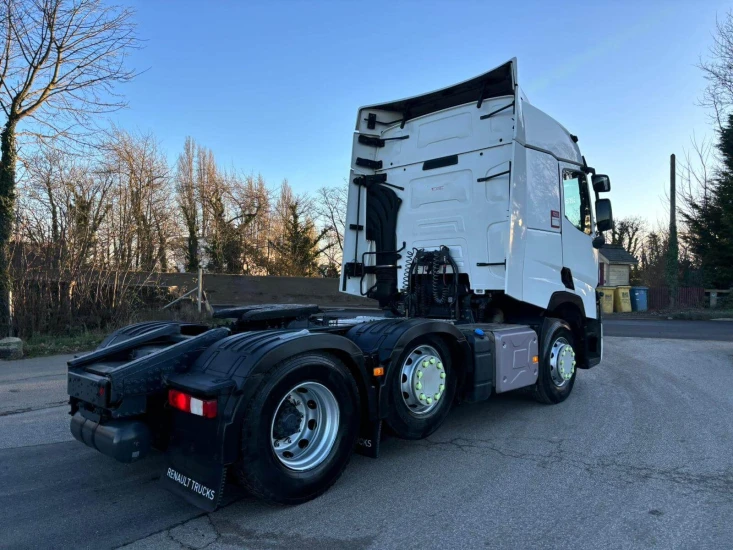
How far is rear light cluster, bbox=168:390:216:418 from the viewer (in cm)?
306

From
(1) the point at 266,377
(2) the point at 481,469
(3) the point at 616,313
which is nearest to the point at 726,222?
(3) the point at 616,313

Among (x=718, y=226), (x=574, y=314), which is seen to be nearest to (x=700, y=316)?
(x=718, y=226)

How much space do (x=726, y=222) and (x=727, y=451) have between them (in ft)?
87.4

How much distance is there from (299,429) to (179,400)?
843 millimetres

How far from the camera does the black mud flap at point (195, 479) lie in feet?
9.92

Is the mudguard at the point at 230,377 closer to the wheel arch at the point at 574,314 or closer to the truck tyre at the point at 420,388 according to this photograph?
the truck tyre at the point at 420,388

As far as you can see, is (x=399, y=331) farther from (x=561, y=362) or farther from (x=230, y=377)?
(x=561, y=362)

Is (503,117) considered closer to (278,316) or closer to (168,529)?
(278,316)

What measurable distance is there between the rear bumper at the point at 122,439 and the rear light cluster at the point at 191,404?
27 cm

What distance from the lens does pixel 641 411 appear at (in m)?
5.91

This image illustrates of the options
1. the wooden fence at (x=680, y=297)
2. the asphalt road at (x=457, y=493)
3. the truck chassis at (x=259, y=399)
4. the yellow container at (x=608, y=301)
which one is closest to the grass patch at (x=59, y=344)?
the asphalt road at (x=457, y=493)

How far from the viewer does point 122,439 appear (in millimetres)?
3225

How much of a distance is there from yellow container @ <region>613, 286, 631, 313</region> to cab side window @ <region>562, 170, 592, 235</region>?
70.6 feet

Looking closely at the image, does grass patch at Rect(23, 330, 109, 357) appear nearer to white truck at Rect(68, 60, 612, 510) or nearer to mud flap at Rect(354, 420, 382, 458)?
white truck at Rect(68, 60, 612, 510)
